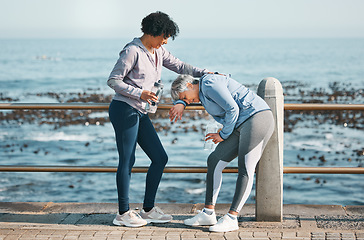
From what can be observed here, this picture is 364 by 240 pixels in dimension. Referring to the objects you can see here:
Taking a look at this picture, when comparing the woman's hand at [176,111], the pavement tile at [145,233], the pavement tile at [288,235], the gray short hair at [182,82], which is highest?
the gray short hair at [182,82]

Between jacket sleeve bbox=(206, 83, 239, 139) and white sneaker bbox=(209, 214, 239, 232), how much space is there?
795mm

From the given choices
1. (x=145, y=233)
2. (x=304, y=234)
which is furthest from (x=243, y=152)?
(x=145, y=233)

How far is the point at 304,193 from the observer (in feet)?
34.0

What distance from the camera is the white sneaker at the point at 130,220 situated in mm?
4824

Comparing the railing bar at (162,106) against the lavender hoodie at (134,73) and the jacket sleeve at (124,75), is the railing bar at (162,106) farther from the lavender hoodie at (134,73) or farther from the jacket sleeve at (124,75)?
the jacket sleeve at (124,75)

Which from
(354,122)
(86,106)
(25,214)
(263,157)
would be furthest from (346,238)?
(354,122)

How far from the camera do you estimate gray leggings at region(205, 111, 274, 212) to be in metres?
4.54

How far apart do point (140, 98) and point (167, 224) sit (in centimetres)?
115

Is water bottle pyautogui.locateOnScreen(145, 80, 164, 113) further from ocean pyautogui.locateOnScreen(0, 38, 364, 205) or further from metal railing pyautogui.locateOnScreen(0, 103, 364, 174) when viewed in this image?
ocean pyautogui.locateOnScreen(0, 38, 364, 205)

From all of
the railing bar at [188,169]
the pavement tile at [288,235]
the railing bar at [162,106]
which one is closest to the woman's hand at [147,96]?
the railing bar at [162,106]

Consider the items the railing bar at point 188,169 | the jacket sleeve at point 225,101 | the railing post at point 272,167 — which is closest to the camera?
the jacket sleeve at point 225,101

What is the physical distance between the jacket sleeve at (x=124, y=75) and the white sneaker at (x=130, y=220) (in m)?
1.06

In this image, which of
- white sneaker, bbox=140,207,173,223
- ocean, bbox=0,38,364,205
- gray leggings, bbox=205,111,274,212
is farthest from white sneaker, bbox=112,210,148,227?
ocean, bbox=0,38,364,205

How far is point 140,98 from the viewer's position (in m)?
4.58
